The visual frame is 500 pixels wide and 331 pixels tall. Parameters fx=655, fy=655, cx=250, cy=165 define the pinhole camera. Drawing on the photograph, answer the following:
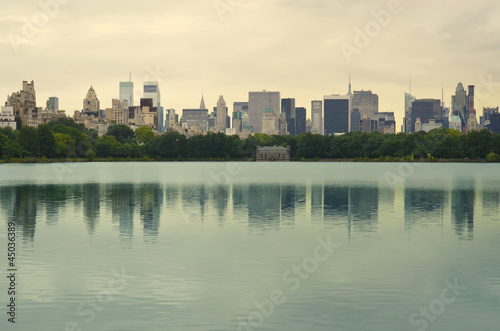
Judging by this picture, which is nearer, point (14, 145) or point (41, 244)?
point (41, 244)

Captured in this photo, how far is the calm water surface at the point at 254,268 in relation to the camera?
1814 centimetres

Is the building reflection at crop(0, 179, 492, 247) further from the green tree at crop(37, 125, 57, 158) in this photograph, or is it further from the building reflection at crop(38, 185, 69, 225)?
the green tree at crop(37, 125, 57, 158)

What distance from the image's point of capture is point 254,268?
24.9 m

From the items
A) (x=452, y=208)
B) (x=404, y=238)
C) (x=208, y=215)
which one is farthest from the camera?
(x=452, y=208)

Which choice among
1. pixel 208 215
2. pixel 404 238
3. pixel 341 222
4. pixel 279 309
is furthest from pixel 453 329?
pixel 208 215

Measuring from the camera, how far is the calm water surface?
1814cm

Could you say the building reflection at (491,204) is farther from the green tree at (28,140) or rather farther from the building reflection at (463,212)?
the green tree at (28,140)

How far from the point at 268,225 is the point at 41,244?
13336mm

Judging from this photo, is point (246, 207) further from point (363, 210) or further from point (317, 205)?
point (363, 210)

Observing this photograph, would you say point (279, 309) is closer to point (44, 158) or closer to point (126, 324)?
point (126, 324)

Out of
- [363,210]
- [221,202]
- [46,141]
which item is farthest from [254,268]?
[46,141]

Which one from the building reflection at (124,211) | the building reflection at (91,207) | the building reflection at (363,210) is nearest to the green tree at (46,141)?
the building reflection at (91,207)

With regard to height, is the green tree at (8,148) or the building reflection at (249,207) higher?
the green tree at (8,148)

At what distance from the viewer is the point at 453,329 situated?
1736 cm
